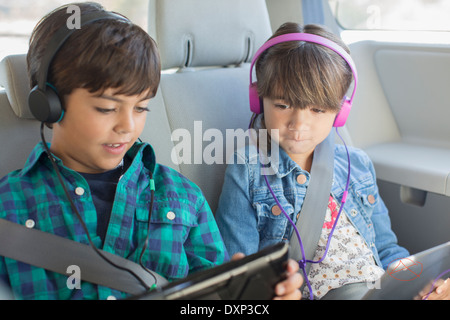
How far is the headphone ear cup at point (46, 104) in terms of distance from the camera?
3.16ft

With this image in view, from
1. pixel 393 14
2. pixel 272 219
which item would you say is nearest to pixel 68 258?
pixel 272 219

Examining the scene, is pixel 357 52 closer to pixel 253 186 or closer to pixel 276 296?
pixel 253 186

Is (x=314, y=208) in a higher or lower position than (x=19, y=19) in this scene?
lower

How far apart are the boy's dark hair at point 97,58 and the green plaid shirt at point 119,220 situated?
0.18 meters

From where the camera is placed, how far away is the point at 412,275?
1022 millimetres

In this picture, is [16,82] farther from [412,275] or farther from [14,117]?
[412,275]

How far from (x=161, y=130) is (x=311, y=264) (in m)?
0.56

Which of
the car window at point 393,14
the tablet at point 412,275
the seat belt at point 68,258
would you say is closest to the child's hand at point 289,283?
the tablet at point 412,275

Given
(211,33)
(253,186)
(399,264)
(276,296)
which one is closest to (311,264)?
(253,186)

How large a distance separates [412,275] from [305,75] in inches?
21.7

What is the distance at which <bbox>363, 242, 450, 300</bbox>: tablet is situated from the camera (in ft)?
3.14

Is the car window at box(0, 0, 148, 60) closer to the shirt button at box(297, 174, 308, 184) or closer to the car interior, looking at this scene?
the car interior

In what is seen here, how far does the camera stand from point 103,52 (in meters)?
1.00

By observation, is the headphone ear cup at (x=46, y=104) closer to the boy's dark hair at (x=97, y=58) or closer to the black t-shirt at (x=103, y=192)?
the boy's dark hair at (x=97, y=58)
